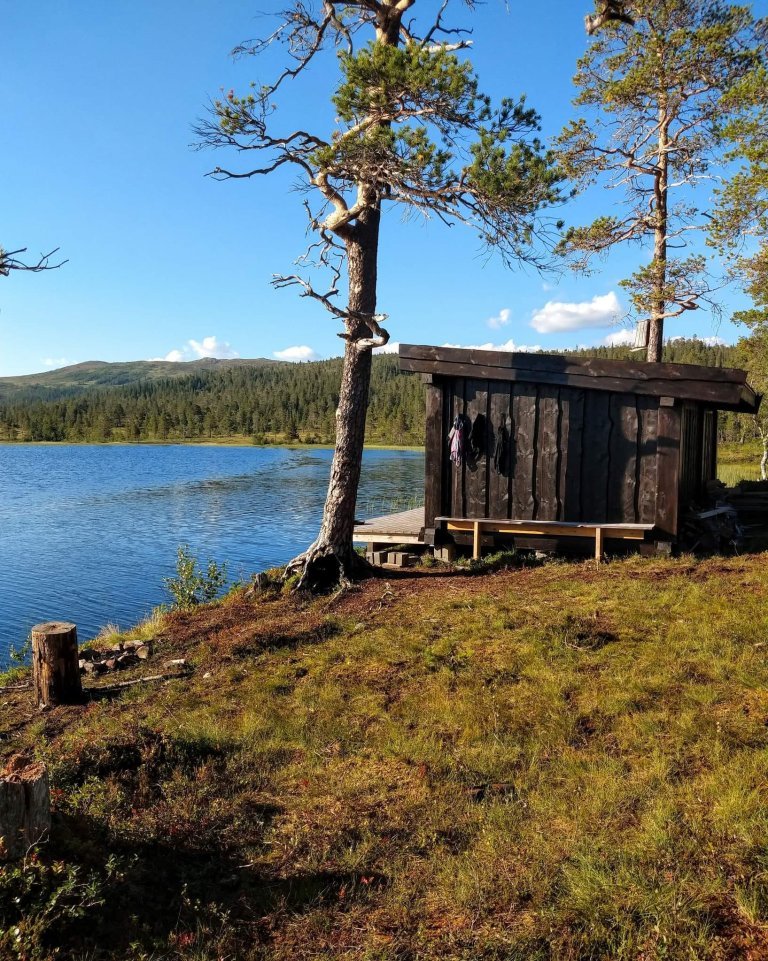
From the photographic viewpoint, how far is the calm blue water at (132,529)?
668 inches

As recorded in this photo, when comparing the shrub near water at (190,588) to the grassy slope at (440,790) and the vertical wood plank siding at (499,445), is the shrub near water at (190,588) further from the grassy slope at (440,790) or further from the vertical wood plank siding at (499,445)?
the vertical wood plank siding at (499,445)

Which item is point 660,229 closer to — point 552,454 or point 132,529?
point 552,454

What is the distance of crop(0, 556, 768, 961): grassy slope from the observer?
13.5ft

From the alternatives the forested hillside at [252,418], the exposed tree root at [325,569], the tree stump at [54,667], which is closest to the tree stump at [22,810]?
the tree stump at [54,667]

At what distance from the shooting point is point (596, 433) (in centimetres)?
1278

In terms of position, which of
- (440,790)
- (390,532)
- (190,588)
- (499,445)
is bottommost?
(190,588)

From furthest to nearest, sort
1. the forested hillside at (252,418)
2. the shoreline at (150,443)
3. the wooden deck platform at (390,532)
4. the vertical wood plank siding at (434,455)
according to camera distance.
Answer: the forested hillside at (252,418), the shoreline at (150,443), the wooden deck platform at (390,532), the vertical wood plank siding at (434,455)

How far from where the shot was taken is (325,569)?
39.8 feet

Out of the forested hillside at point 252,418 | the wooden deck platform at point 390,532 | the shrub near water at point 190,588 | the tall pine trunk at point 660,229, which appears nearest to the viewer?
the wooden deck platform at point 390,532

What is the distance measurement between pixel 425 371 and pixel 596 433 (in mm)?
3271

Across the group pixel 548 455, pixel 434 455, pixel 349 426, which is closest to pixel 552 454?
pixel 548 455

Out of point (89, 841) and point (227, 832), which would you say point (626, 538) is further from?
point (89, 841)

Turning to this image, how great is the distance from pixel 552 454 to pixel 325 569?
4.60 m

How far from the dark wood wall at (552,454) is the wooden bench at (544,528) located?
278mm
